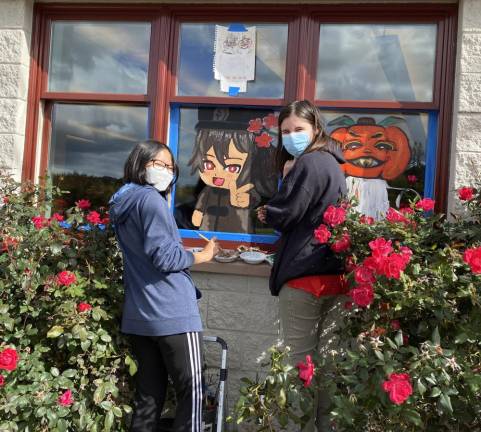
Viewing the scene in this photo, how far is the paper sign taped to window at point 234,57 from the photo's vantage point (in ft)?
12.3

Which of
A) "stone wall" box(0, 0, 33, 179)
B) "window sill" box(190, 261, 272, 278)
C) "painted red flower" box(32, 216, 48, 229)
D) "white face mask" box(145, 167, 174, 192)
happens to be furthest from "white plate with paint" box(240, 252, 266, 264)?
"stone wall" box(0, 0, 33, 179)

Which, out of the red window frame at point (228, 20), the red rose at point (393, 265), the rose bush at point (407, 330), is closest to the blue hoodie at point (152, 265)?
the rose bush at point (407, 330)

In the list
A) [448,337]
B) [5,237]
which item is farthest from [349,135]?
[5,237]

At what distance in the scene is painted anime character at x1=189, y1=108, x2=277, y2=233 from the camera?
3736 mm

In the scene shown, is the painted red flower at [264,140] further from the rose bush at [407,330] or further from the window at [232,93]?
the rose bush at [407,330]

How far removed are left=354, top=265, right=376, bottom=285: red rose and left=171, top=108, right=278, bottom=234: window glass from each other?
139 cm

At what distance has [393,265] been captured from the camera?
7.25 ft

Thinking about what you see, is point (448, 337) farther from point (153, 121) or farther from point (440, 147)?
point (153, 121)

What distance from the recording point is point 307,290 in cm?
264

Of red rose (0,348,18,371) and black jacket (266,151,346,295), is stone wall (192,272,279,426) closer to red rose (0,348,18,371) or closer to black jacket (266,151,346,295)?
black jacket (266,151,346,295)

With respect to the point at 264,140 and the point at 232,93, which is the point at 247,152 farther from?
the point at 232,93

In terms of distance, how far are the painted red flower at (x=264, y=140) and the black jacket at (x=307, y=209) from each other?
1063 millimetres

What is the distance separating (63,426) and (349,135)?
8.47ft

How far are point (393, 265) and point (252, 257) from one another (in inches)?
55.8
